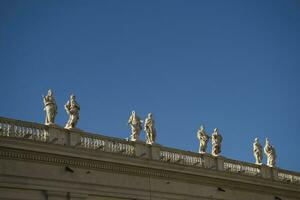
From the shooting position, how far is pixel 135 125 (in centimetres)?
3566

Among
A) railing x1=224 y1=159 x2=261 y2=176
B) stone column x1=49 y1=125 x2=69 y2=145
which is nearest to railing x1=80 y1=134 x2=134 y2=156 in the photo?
stone column x1=49 y1=125 x2=69 y2=145

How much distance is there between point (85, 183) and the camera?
32.4 metres

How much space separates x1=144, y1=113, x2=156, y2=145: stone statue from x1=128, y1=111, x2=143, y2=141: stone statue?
734mm

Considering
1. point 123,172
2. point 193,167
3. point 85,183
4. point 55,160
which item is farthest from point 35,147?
point 193,167

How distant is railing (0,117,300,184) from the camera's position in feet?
100

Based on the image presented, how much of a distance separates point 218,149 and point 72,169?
440 inches

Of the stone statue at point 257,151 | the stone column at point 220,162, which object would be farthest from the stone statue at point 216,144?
the stone statue at point 257,151

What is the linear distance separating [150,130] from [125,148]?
2.42 meters

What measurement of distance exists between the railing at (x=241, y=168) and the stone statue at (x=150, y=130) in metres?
5.69

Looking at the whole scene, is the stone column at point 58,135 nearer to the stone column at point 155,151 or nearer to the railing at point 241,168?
the stone column at point 155,151

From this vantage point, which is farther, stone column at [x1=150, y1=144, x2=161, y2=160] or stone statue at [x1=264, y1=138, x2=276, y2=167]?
stone statue at [x1=264, y1=138, x2=276, y2=167]

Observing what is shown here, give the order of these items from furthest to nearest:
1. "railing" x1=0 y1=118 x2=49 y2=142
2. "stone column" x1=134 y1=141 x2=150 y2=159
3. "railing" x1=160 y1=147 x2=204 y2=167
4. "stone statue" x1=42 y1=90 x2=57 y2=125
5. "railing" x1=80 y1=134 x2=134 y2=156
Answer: "railing" x1=160 y1=147 x2=204 y2=167 < "stone column" x1=134 y1=141 x2=150 y2=159 < "railing" x1=80 y1=134 x2=134 y2=156 < "stone statue" x1=42 y1=90 x2=57 y2=125 < "railing" x1=0 y1=118 x2=49 y2=142

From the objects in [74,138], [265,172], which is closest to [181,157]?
[74,138]

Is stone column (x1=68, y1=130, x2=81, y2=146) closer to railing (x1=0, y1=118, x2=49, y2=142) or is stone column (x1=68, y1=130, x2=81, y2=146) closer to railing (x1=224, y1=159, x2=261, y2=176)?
railing (x1=0, y1=118, x2=49, y2=142)
